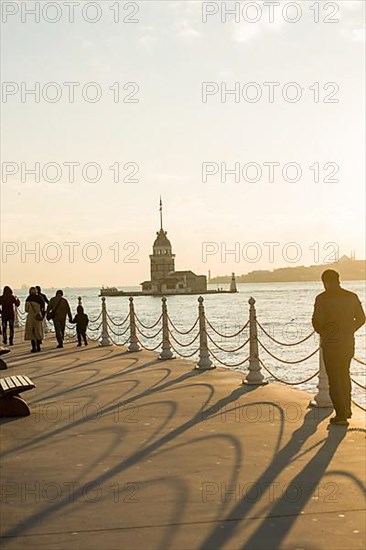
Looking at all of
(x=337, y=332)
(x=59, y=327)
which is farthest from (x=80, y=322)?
(x=337, y=332)

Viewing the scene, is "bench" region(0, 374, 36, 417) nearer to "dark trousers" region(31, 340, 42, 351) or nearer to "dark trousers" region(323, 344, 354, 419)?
"dark trousers" region(323, 344, 354, 419)

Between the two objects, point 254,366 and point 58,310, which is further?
point 58,310

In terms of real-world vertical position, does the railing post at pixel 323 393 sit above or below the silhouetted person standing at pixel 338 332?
below

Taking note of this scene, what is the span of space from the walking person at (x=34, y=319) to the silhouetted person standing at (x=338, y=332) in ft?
44.9

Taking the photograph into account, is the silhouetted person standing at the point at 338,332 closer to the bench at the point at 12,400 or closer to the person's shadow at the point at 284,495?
the person's shadow at the point at 284,495

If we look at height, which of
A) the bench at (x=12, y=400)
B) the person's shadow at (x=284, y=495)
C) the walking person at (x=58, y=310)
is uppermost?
the walking person at (x=58, y=310)

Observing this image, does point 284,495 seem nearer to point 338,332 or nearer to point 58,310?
point 338,332

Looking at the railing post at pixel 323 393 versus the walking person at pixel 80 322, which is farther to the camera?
the walking person at pixel 80 322

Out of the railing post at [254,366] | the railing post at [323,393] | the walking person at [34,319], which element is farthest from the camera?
the walking person at [34,319]

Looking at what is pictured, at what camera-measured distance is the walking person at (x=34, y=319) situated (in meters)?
22.7

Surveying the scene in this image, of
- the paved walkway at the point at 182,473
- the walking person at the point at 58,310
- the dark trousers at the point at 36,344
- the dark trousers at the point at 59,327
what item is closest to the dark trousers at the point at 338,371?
the paved walkway at the point at 182,473

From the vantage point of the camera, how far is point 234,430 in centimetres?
945

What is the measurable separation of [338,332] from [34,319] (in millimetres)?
14020

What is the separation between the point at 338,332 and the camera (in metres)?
10.0
